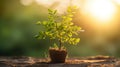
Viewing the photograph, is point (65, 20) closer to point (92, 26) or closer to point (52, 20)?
point (52, 20)

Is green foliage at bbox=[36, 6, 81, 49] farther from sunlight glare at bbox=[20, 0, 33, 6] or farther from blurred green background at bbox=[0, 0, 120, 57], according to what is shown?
sunlight glare at bbox=[20, 0, 33, 6]

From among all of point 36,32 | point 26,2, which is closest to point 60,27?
point 36,32

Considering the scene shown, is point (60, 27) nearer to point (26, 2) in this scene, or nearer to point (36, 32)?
point (36, 32)

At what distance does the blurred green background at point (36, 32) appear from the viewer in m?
19.3

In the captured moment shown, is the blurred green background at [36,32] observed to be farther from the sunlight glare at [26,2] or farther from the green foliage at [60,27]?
the green foliage at [60,27]

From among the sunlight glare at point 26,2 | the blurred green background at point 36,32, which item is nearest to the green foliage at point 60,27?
the blurred green background at point 36,32

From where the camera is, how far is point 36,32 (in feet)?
63.9

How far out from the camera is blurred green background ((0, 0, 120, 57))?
19.3 meters

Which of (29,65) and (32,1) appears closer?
(29,65)

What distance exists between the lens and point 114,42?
21.6m

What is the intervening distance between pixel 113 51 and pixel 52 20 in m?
12.8

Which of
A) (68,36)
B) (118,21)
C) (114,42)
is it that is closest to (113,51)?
(114,42)

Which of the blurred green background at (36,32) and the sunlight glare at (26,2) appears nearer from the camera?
the blurred green background at (36,32)

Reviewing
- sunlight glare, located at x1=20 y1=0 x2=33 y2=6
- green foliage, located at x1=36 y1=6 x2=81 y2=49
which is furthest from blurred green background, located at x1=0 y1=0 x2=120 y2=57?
green foliage, located at x1=36 y1=6 x2=81 y2=49
